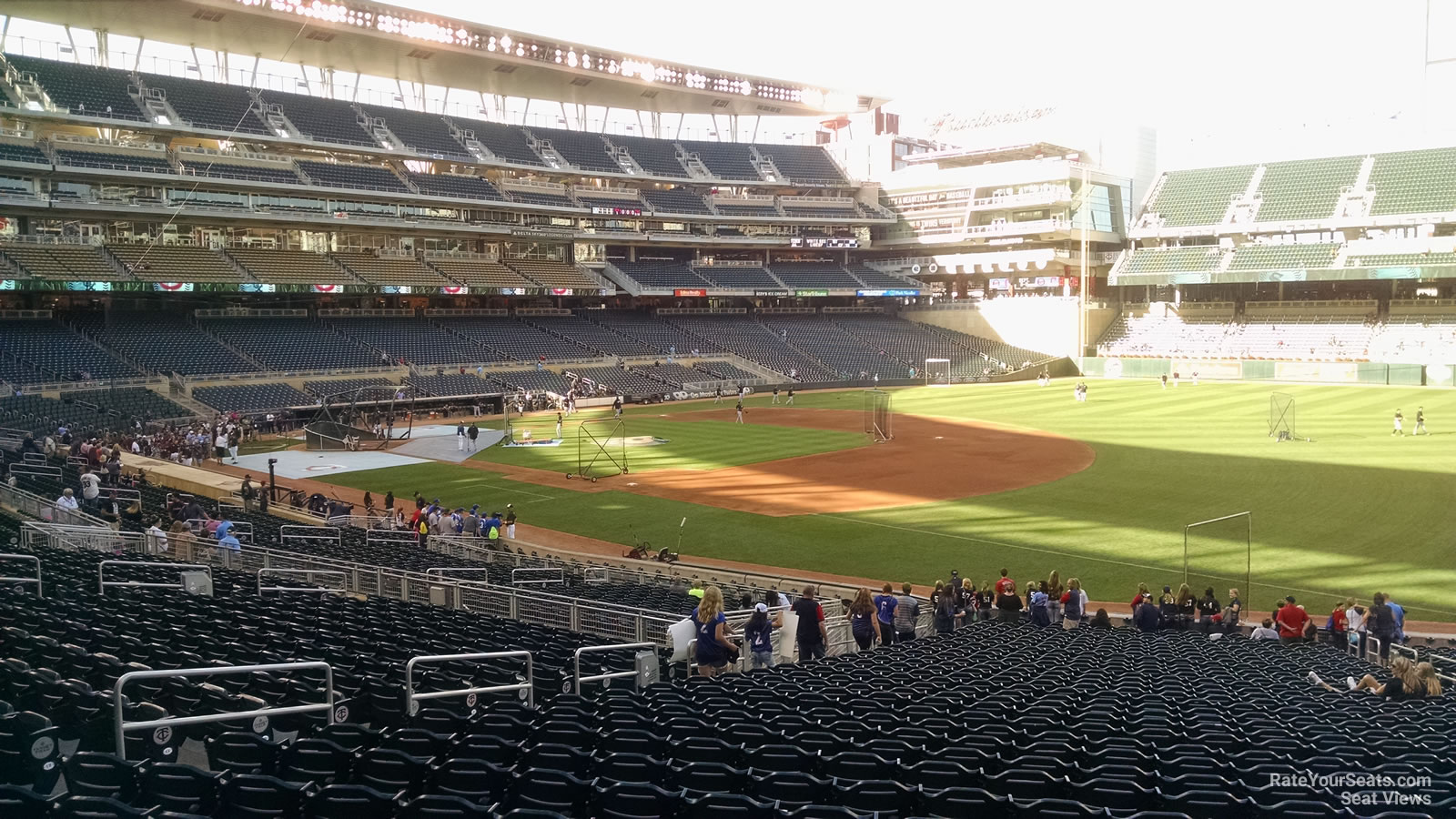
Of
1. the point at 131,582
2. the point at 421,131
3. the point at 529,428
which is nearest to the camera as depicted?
the point at 131,582

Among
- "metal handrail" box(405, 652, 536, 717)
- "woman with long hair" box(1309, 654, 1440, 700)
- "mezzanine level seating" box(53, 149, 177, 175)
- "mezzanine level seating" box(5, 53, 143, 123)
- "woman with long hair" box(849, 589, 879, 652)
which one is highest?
"mezzanine level seating" box(5, 53, 143, 123)

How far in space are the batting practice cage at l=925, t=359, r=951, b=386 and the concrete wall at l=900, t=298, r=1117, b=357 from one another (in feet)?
28.6

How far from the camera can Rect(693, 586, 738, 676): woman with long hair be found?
10.8 m

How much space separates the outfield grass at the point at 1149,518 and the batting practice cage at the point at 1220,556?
17 cm

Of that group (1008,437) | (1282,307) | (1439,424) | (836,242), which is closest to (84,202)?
(1008,437)

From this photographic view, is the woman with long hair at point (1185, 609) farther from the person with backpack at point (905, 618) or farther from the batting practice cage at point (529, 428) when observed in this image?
the batting practice cage at point (529, 428)

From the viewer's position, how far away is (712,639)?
35.7 feet

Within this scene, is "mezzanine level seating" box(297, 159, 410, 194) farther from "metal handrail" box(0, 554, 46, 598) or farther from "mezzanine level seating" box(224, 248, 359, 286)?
"metal handrail" box(0, 554, 46, 598)

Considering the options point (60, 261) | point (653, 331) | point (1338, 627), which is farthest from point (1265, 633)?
point (653, 331)

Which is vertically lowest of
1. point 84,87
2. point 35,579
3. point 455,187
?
point 35,579

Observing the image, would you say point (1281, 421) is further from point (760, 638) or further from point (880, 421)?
point (760, 638)

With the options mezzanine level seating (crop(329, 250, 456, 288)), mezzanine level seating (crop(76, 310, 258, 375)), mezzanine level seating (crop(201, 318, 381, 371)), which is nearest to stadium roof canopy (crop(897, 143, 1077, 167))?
mezzanine level seating (crop(329, 250, 456, 288))

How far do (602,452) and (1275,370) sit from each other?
4812 cm

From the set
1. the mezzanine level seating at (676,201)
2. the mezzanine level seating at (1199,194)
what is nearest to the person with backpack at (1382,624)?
the mezzanine level seating at (676,201)
